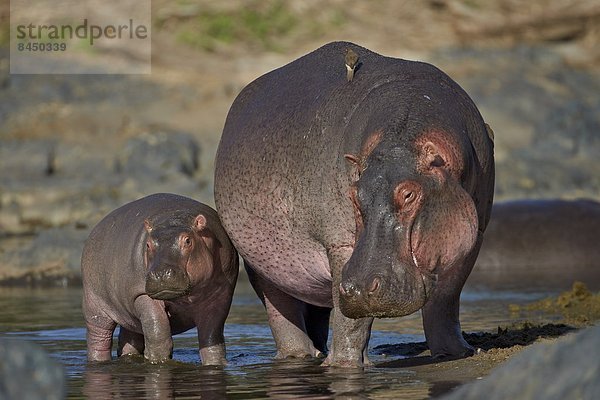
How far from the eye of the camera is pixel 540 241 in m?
13.9

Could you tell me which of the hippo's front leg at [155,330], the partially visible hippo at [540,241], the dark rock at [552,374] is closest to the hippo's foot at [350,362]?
the hippo's front leg at [155,330]

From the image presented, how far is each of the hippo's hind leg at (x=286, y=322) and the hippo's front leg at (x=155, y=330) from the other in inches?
25.1

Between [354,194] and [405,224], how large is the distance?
0.33m

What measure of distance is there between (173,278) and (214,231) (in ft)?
2.39

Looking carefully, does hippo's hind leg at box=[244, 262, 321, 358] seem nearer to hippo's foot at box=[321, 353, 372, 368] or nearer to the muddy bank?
the muddy bank

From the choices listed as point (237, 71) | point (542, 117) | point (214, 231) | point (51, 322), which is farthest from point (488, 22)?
point (214, 231)

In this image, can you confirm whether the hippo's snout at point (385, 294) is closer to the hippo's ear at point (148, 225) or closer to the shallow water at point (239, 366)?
the shallow water at point (239, 366)

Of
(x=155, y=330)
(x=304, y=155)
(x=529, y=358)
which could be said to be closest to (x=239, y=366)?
(x=155, y=330)

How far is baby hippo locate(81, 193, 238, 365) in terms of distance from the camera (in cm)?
785

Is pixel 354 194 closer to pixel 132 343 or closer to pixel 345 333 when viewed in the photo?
pixel 345 333

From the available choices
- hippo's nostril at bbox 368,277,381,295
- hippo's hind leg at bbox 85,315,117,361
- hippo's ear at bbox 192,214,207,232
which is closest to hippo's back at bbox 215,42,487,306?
hippo's ear at bbox 192,214,207,232

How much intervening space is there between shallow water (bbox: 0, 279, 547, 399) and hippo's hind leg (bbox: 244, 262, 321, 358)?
13 centimetres

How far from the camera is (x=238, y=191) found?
307 inches

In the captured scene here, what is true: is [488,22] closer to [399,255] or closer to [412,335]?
[412,335]
